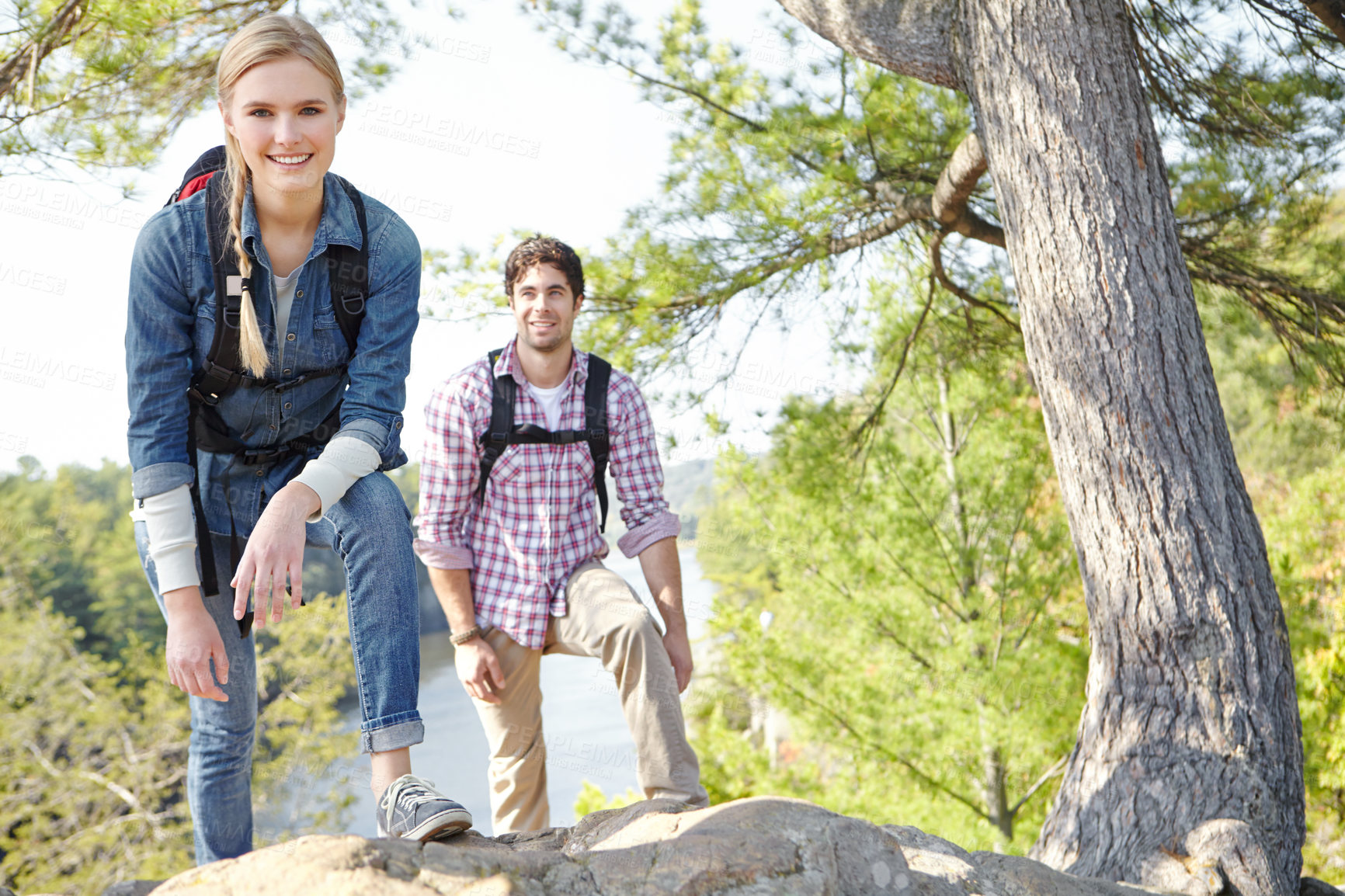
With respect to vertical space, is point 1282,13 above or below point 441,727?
above

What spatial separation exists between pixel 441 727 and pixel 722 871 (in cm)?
2018

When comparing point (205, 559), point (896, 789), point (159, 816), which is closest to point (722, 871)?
point (205, 559)

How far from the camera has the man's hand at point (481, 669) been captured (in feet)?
8.41

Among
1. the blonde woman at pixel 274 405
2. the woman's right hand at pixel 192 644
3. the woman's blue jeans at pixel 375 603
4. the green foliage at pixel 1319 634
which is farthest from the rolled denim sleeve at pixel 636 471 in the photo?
the green foliage at pixel 1319 634

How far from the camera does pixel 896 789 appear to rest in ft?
29.2

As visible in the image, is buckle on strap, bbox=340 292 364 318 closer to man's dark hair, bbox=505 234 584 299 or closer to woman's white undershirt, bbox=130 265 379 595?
woman's white undershirt, bbox=130 265 379 595

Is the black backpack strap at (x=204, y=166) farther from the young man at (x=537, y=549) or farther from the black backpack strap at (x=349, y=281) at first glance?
the young man at (x=537, y=549)

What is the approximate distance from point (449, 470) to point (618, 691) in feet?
2.61

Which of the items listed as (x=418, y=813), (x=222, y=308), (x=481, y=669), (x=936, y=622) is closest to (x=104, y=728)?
(x=936, y=622)

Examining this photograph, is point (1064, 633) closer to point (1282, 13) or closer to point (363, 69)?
point (1282, 13)

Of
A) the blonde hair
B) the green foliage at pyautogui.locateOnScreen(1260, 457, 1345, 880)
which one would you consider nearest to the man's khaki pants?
the blonde hair

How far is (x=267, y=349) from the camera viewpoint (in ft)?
5.77

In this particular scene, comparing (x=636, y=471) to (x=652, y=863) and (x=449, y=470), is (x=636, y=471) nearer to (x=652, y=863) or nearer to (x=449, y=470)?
(x=449, y=470)

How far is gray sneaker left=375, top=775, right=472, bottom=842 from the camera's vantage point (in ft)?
4.99
